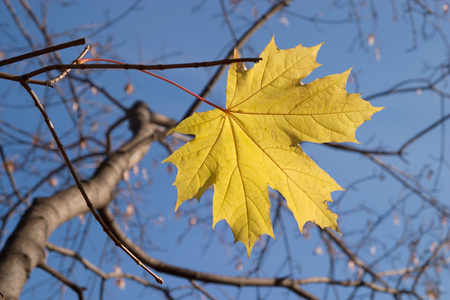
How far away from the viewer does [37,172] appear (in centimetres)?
326

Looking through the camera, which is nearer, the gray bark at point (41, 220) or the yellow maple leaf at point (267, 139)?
the yellow maple leaf at point (267, 139)

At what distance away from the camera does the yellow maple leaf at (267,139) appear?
3.03 ft

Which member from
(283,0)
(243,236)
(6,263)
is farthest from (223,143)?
(283,0)

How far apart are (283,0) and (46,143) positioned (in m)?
2.36

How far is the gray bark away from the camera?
1.36 meters

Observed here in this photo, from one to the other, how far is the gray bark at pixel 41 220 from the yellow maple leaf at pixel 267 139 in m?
0.83

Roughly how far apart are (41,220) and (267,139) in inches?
44.3

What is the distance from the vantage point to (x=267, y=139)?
0.99 meters

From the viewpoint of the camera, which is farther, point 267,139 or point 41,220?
point 41,220

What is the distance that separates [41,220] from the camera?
1595 millimetres

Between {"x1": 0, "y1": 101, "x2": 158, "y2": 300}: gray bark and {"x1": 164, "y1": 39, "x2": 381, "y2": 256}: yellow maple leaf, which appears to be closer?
{"x1": 164, "y1": 39, "x2": 381, "y2": 256}: yellow maple leaf

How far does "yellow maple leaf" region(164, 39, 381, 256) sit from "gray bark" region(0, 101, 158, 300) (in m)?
0.83

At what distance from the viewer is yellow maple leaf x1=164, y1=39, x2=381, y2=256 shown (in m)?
0.92

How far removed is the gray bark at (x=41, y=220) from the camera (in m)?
1.36
